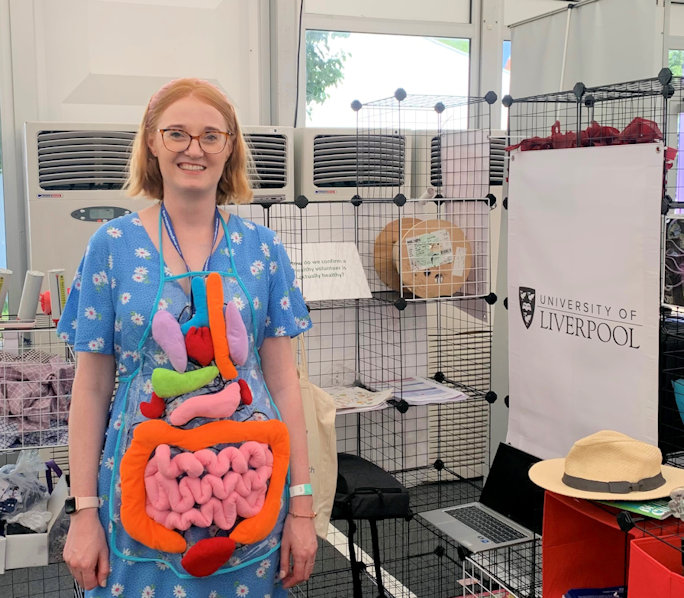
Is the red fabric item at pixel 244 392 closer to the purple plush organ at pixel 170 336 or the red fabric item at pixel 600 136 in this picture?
the purple plush organ at pixel 170 336

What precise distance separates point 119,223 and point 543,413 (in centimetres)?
149

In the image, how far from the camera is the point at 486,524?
269cm

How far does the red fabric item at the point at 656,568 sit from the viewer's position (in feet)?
5.03

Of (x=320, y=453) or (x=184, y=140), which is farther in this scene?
(x=320, y=453)

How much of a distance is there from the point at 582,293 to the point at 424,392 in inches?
32.4

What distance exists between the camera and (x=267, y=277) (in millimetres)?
1584

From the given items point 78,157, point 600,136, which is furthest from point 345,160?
point 600,136

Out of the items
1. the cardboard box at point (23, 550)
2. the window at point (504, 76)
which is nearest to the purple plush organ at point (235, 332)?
the cardboard box at point (23, 550)

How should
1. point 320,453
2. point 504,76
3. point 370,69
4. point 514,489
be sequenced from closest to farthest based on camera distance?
point 320,453 < point 514,489 < point 370,69 < point 504,76

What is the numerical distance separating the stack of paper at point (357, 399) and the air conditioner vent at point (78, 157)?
128 centimetres

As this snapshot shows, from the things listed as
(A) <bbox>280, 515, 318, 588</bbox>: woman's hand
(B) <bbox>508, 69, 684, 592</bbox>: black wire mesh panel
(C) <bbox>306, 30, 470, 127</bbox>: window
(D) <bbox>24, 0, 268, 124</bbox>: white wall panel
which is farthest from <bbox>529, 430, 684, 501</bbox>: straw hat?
(C) <bbox>306, 30, 470, 127</bbox>: window

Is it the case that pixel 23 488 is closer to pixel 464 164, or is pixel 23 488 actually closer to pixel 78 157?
pixel 78 157

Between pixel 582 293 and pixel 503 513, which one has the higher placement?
pixel 582 293

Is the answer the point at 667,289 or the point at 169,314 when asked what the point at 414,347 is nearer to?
the point at 667,289
